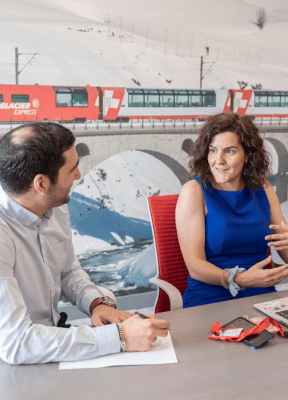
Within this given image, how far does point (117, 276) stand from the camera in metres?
2.95

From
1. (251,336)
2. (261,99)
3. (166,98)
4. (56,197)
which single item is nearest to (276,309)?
(251,336)

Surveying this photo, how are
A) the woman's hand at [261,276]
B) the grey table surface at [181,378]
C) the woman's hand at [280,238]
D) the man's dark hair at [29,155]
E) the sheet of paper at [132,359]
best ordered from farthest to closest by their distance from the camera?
the woman's hand at [280,238] < the woman's hand at [261,276] < the man's dark hair at [29,155] < the sheet of paper at [132,359] < the grey table surface at [181,378]

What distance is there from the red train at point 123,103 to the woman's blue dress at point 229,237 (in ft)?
4.20

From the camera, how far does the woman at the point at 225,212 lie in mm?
1657

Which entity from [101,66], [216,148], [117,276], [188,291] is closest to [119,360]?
[188,291]

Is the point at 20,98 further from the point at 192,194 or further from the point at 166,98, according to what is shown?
the point at 192,194

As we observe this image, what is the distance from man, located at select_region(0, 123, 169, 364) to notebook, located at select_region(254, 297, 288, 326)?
368 millimetres

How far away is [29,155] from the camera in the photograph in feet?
3.44

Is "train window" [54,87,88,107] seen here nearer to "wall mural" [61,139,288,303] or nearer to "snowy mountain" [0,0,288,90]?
"snowy mountain" [0,0,288,90]

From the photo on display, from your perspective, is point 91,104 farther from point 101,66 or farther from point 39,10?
point 39,10

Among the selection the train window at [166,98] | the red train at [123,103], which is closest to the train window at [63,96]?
the red train at [123,103]

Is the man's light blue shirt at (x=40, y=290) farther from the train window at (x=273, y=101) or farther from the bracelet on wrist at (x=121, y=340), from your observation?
the train window at (x=273, y=101)

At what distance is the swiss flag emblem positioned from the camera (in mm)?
3238

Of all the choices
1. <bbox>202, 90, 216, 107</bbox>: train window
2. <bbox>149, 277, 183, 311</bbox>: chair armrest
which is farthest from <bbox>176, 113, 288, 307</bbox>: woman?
<bbox>202, 90, 216, 107</bbox>: train window
